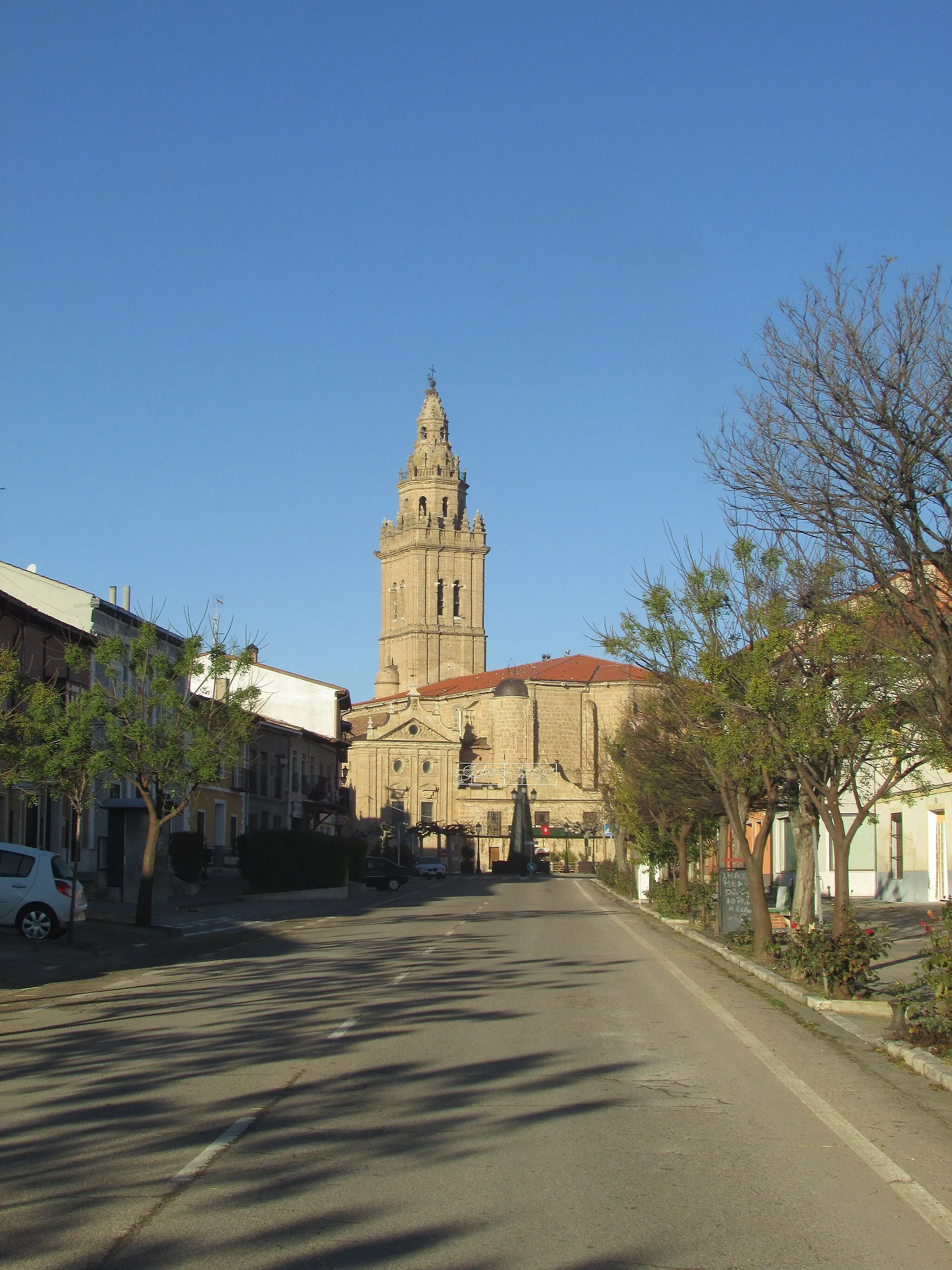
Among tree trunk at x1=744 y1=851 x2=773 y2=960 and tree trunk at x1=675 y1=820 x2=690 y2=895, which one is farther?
tree trunk at x1=675 y1=820 x2=690 y2=895

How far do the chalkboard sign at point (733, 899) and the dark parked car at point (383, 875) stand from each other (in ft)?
106

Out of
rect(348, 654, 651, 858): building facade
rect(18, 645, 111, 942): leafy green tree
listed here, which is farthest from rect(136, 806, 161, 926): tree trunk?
rect(348, 654, 651, 858): building facade

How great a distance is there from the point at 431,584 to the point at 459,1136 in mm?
129003

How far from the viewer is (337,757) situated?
71938mm

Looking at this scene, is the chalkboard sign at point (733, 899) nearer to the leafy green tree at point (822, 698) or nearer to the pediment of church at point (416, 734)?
the leafy green tree at point (822, 698)

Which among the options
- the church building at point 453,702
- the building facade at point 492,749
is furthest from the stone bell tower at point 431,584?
the building facade at point 492,749

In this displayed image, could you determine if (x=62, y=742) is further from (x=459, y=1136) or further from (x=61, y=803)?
(x=459, y=1136)

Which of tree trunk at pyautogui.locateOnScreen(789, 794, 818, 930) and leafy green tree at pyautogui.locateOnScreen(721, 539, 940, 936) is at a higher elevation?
leafy green tree at pyautogui.locateOnScreen(721, 539, 940, 936)

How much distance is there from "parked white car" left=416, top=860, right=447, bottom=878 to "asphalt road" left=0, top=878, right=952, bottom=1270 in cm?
6026

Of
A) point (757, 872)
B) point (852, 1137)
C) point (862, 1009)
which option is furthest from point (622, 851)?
point (852, 1137)

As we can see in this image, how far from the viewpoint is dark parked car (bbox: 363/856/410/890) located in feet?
184

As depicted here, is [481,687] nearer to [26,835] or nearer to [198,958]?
[26,835]

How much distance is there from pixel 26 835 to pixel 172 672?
922 centimetres

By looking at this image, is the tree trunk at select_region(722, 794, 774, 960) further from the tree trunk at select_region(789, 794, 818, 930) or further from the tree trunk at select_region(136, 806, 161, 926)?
the tree trunk at select_region(136, 806, 161, 926)
